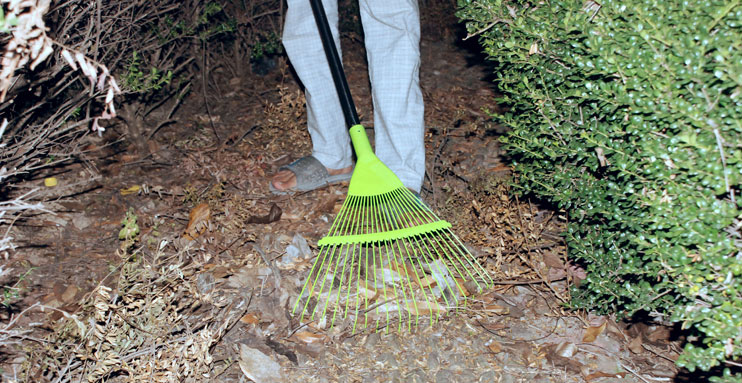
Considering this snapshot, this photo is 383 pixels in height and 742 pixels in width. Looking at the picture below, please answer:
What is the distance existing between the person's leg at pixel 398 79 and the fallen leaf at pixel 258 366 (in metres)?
1.20

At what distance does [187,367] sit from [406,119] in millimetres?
1710

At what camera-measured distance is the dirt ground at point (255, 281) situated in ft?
7.08

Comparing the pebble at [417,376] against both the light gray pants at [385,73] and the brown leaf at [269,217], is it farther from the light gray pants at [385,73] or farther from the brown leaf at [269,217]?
the brown leaf at [269,217]

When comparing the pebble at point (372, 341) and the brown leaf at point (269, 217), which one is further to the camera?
the brown leaf at point (269, 217)

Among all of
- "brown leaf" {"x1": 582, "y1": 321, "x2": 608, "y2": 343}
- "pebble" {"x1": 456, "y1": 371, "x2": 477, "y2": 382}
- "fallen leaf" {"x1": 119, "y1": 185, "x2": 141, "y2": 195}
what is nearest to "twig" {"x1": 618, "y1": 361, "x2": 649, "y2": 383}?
"brown leaf" {"x1": 582, "y1": 321, "x2": 608, "y2": 343}

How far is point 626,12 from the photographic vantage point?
5.93ft

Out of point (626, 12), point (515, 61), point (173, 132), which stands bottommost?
point (173, 132)

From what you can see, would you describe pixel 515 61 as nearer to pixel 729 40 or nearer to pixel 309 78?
pixel 729 40

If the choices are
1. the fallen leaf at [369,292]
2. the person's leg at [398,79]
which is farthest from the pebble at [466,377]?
the person's leg at [398,79]

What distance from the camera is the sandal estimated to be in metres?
3.49

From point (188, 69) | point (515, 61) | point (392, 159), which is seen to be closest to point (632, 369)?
point (515, 61)

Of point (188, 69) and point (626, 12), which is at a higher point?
point (626, 12)

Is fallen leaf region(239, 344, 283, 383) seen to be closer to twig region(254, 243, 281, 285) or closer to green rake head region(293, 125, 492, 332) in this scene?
green rake head region(293, 125, 492, 332)

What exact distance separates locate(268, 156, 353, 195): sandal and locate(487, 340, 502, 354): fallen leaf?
1478mm
